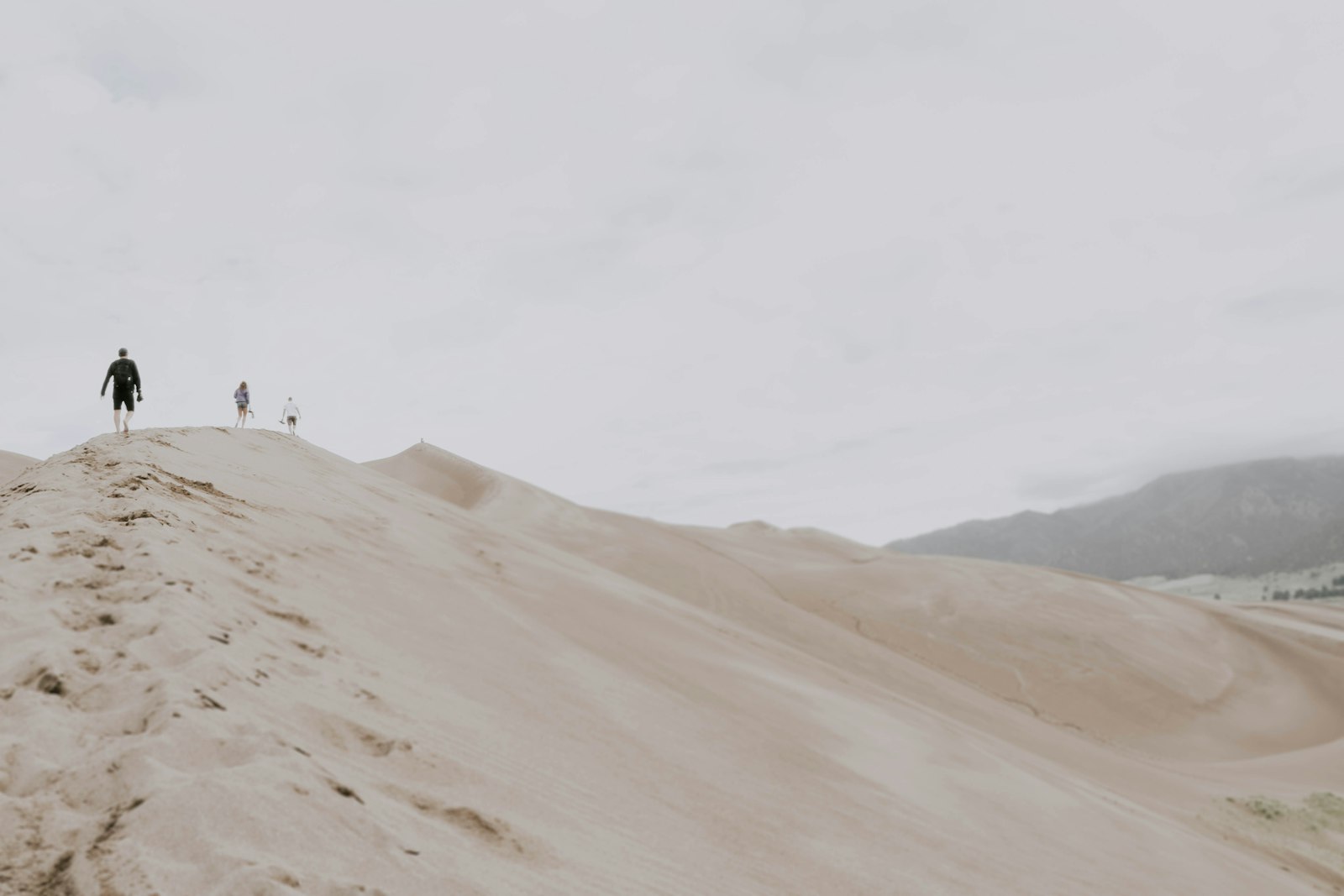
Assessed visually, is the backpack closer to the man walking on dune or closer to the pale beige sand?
the man walking on dune

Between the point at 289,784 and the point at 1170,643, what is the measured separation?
22.4 meters

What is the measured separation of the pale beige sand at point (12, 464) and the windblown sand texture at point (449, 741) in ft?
24.7

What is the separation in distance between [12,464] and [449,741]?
1961cm

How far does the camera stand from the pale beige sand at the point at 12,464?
16408mm

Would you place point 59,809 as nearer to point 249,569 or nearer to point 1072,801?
point 249,569

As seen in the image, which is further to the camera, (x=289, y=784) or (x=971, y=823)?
(x=971, y=823)

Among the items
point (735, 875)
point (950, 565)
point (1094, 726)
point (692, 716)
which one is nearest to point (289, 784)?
point (735, 875)

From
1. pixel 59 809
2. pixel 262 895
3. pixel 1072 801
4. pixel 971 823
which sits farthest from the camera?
pixel 1072 801

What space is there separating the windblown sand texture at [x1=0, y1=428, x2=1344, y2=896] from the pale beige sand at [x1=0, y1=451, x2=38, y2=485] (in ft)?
24.7

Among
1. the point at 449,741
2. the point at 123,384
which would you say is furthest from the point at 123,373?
the point at 449,741

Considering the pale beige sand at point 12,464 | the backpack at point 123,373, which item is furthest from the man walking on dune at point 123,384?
the pale beige sand at point 12,464

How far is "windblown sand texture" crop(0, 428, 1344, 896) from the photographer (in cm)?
246

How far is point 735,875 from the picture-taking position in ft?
11.7

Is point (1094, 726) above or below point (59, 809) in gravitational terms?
below
